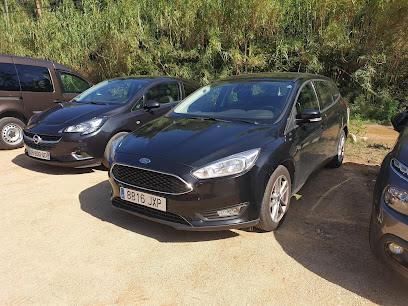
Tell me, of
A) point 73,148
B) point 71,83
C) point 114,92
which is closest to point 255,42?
point 71,83

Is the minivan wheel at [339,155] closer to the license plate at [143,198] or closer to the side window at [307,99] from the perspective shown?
the side window at [307,99]

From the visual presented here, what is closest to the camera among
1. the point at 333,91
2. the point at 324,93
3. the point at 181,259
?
the point at 181,259

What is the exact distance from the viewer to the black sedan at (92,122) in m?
4.84

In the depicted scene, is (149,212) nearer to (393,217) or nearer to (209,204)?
(209,204)

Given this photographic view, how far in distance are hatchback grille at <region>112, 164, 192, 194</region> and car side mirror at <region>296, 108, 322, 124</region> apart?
1.60 m

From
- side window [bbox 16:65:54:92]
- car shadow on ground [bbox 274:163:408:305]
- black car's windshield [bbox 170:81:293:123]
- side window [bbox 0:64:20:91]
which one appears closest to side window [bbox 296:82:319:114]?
black car's windshield [bbox 170:81:293:123]

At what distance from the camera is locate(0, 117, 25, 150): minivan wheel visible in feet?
21.4

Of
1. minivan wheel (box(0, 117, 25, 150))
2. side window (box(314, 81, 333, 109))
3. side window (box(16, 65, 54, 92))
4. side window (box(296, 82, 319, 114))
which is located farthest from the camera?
side window (box(16, 65, 54, 92))

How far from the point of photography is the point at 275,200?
317 cm

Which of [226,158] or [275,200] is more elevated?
[226,158]

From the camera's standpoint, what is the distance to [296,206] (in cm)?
387

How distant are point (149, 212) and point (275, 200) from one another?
1213mm

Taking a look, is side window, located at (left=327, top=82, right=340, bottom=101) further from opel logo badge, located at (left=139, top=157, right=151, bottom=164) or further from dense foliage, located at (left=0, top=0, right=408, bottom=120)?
dense foliage, located at (left=0, top=0, right=408, bottom=120)

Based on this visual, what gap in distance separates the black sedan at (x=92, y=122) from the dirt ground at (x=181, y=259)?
0.95 m
